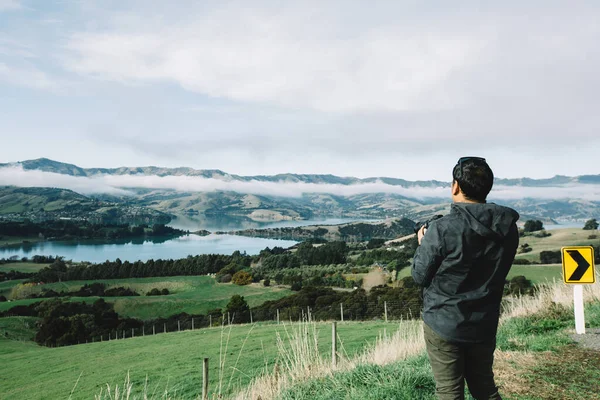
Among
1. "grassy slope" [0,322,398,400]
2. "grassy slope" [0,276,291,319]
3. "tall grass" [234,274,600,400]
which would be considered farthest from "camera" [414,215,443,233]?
"grassy slope" [0,276,291,319]

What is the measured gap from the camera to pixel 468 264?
2609 mm

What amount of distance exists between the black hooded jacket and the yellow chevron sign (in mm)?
5240

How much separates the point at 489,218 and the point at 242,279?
252 feet

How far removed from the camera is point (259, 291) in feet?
219

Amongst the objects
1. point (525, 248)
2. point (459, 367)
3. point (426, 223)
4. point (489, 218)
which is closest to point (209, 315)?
point (459, 367)

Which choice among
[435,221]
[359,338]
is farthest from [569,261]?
[359,338]

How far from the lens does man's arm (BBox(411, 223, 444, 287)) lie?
8.66 ft

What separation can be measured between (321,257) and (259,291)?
45.5 m

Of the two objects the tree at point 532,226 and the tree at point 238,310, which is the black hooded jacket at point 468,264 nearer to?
the tree at point 238,310

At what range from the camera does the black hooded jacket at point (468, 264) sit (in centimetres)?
261

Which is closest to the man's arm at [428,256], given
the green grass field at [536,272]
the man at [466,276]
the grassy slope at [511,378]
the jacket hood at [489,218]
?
the man at [466,276]

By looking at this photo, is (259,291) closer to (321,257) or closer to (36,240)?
(321,257)

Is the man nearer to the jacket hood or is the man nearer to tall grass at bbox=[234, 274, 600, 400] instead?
the jacket hood

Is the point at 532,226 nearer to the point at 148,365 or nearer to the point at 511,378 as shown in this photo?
the point at 148,365
